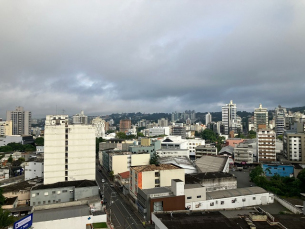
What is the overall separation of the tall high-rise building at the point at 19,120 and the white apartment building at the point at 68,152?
112 meters

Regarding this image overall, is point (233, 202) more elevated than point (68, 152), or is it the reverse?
point (68, 152)

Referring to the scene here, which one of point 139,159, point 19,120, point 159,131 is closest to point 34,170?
point 139,159

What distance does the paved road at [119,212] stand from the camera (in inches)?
1066

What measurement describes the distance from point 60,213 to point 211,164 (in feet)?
109

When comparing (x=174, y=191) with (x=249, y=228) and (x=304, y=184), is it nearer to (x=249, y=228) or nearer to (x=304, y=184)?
(x=249, y=228)

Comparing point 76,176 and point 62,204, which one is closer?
point 62,204

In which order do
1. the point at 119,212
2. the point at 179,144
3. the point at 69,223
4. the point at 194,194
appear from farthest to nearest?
1. the point at 179,144
2. the point at 119,212
3. the point at 194,194
4. the point at 69,223

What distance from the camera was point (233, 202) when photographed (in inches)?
1256

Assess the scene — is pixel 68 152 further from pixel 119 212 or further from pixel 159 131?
pixel 159 131

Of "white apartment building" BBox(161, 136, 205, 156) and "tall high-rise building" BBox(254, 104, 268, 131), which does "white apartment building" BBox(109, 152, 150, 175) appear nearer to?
"white apartment building" BBox(161, 136, 205, 156)

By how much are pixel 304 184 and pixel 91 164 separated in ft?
113

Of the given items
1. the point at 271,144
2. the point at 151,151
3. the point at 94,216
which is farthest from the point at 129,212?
the point at 271,144

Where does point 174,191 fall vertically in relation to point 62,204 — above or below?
above

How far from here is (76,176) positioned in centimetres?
3900
